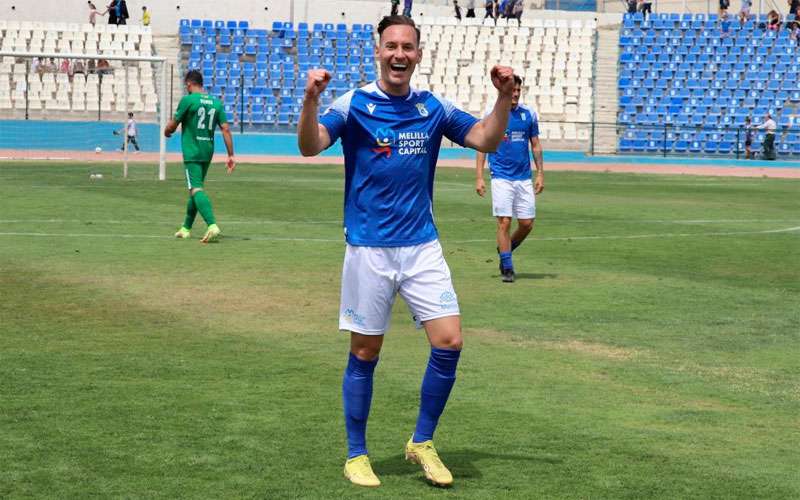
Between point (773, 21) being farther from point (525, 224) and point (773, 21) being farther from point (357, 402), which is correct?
point (357, 402)

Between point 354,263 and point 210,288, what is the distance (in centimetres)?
707

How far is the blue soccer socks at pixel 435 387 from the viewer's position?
661 centimetres

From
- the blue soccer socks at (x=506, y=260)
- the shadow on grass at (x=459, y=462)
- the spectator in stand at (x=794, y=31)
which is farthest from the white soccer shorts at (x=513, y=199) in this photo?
the spectator in stand at (x=794, y=31)

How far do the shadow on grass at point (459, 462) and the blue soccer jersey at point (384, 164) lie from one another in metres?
1.15

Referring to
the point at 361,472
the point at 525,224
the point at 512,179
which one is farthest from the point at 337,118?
the point at 525,224

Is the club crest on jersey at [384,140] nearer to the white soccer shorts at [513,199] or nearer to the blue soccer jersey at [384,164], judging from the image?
the blue soccer jersey at [384,164]

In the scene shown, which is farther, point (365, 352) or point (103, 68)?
point (103, 68)

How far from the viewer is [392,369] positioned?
9.43m

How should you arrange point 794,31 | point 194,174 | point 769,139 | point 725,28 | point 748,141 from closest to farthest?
point 194,174 → point 769,139 → point 748,141 → point 794,31 → point 725,28

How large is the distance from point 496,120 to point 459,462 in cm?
176

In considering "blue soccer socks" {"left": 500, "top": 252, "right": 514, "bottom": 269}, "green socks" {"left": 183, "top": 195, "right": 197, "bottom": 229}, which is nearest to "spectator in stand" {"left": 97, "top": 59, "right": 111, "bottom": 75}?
"green socks" {"left": 183, "top": 195, "right": 197, "bottom": 229}

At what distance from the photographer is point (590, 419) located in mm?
7922

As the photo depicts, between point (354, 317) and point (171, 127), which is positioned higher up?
point (171, 127)

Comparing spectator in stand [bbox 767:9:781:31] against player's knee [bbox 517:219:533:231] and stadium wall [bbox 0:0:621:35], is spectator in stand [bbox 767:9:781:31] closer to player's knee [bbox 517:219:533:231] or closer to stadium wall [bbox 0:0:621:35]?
stadium wall [bbox 0:0:621:35]
